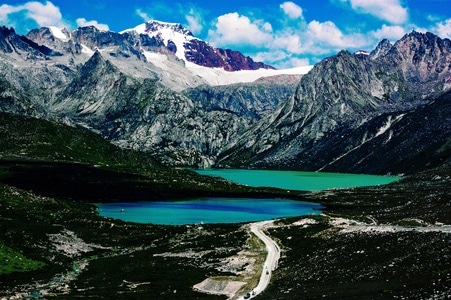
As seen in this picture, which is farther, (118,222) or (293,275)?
(118,222)

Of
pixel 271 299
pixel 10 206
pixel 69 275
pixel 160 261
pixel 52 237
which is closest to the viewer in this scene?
pixel 271 299

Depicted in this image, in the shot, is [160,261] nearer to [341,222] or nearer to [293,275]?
[293,275]

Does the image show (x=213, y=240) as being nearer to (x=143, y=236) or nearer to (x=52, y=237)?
(x=143, y=236)

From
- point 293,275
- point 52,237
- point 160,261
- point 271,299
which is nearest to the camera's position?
point 271,299

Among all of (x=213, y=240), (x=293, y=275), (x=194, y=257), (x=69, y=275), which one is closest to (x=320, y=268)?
(x=293, y=275)

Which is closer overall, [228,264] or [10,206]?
[228,264]

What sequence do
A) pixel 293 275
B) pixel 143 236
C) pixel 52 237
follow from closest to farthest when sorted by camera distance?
pixel 293 275 → pixel 52 237 → pixel 143 236

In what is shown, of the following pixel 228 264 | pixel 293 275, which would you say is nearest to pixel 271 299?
pixel 293 275
